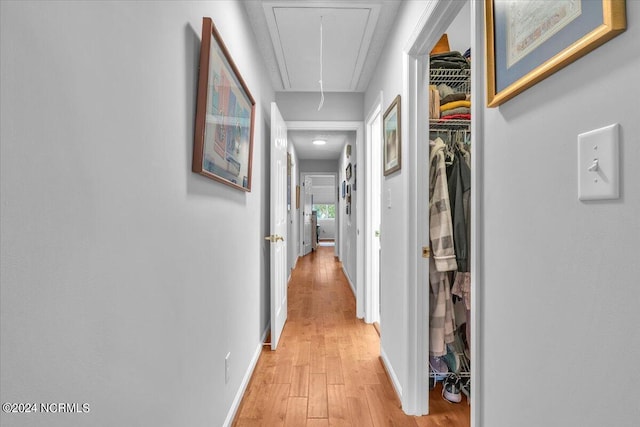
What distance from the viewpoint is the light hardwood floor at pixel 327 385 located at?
188 cm

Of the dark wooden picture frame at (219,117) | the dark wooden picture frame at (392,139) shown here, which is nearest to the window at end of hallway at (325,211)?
the dark wooden picture frame at (392,139)

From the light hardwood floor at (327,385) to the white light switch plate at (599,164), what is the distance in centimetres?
167

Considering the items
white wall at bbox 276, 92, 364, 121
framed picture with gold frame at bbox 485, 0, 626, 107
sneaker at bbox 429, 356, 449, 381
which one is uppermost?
white wall at bbox 276, 92, 364, 121

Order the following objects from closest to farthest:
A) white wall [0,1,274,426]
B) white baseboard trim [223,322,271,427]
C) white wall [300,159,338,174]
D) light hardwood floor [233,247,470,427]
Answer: white wall [0,1,274,426] < white baseboard trim [223,322,271,427] < light hardwood floor [233,247,470,427] < white wall [300,159,338,174]

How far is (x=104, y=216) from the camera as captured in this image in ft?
2.42

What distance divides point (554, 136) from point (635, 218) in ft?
0.82

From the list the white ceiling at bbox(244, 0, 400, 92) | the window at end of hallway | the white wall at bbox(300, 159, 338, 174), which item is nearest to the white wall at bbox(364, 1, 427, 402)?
the white ceiling at bbox(244, 0, 400, 92)

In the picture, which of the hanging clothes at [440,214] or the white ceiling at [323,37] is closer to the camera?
the hanging clothes at [440,214]

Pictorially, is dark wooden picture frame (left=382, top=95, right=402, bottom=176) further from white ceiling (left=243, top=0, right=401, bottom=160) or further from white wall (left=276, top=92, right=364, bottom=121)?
white wall (left=276, top=92, right=364, bottom=121)

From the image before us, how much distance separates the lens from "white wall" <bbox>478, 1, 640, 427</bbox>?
0.57m

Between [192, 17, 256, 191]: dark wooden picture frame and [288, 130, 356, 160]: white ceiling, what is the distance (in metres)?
3.00

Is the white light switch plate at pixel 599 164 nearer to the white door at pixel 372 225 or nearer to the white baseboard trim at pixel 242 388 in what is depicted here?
the white baseboard trim at pixel 242 388

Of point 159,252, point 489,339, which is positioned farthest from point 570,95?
point 159,252

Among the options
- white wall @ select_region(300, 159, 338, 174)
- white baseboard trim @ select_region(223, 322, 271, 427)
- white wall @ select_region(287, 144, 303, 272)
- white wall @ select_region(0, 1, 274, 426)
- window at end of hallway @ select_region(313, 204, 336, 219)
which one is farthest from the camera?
window at end of hallway @ select_region(313, 204, 336, 219)
